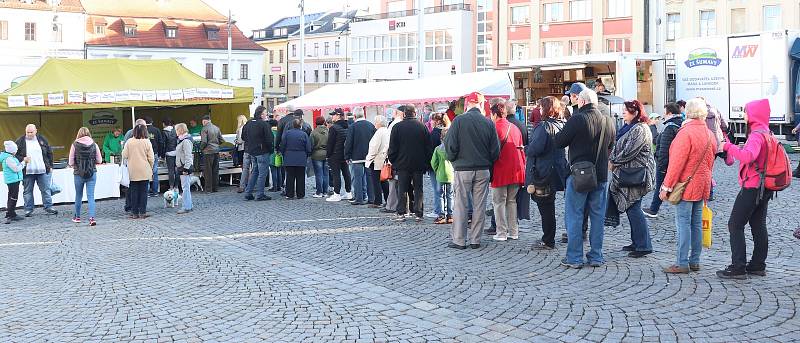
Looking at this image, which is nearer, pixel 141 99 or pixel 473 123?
pixel 473 123

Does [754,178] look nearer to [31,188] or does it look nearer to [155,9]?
[31,188]

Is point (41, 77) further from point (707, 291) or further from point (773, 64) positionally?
point (773, 64)

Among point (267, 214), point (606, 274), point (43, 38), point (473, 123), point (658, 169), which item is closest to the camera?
point (606, 274)

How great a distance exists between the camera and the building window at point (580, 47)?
52438 millimetres

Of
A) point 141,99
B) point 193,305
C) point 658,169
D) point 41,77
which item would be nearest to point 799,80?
point 658,169

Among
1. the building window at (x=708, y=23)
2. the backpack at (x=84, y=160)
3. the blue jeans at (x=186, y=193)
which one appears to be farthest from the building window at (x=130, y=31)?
the backpack at (x=84, y=160)

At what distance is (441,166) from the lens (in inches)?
503

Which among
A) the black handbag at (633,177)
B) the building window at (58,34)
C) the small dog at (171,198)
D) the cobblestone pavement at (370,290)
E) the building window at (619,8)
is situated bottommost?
the cobblestone pavement at (370,290)

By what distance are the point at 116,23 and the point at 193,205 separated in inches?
2264

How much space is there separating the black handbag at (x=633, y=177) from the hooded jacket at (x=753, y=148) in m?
1.57

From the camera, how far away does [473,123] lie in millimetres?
10492

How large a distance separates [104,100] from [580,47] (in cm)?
3702

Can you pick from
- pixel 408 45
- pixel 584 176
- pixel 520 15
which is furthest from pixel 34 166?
pixel 408 45

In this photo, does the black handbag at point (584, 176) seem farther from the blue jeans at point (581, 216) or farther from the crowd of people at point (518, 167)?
the blue jeans at point (581, 216)
